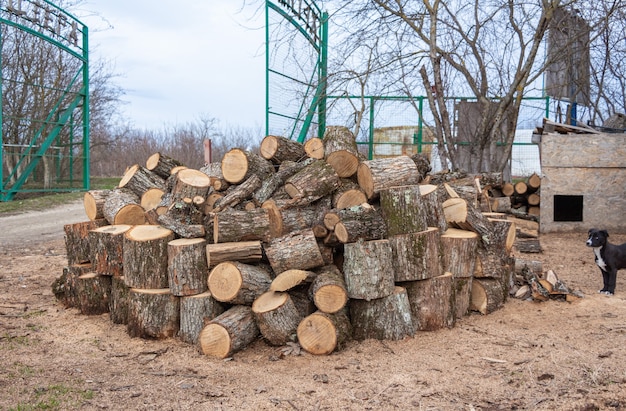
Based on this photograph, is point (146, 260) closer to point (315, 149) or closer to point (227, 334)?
point (227, 334)

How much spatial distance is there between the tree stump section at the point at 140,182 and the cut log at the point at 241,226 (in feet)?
5.09

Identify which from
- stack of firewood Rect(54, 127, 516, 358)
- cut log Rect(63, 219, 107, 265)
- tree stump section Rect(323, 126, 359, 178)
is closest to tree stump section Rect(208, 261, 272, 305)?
stack of firewood Rect(54, 127, 516, 358)

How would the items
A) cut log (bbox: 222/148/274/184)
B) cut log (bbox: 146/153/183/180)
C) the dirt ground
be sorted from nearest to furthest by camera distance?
1. the dirt ground
2. cut log (bbox: 222/148/274/184)
3. cut log (bbox: 146/153/183/180)

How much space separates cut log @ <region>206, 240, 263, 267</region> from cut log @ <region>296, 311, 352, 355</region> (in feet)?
2.29

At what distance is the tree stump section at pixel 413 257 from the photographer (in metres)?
4.42

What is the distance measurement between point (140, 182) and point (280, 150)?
5.26 feet

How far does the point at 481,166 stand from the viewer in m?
11.6

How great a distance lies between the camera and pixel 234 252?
437 centimetres

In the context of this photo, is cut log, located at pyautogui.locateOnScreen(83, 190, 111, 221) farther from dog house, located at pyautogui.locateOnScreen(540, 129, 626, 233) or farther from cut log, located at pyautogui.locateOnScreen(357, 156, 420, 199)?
dog house, located at pyautogui.locateOnScreen(540, 129, 626, 233)

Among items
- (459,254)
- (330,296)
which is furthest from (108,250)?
(459,254)

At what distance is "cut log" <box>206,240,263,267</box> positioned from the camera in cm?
433

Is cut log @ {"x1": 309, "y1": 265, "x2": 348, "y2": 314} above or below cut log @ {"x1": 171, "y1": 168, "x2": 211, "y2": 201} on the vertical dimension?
below

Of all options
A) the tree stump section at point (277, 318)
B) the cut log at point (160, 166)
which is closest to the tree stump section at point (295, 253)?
the tree stump section at point (277, 318)

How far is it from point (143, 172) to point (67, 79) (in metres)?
14.8
